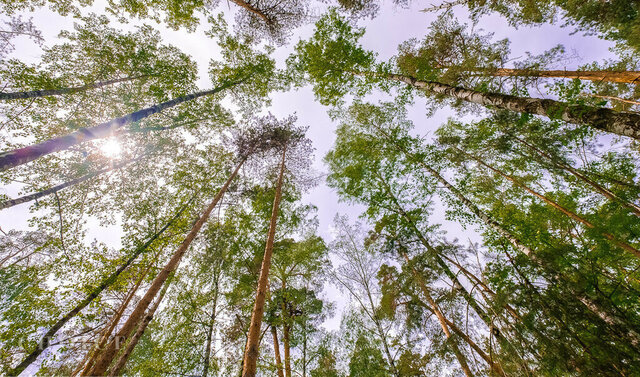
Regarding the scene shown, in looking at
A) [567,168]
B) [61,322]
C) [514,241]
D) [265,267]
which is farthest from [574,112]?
[61,322]

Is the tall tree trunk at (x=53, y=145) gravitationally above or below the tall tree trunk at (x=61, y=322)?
above

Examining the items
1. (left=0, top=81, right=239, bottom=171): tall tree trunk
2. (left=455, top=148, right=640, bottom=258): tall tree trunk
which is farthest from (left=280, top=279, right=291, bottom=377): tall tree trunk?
(left=455, top=148, right=640, bottom=258): tall tree trunk

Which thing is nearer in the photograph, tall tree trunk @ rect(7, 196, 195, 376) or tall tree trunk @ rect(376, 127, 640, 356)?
tall tree trunk @ rect(376, 127, 640, 356)

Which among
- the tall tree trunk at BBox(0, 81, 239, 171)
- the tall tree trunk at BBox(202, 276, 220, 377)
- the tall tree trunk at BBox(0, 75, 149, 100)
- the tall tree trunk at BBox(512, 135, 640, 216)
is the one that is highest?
the tall tree trunk at BBox(0, 75, 149, 100)

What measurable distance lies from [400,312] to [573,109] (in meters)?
7.87

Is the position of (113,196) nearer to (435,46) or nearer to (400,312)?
(400,312)

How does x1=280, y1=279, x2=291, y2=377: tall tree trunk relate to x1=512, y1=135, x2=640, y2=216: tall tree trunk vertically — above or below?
below

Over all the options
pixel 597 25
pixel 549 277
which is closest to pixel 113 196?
pixel 549 277

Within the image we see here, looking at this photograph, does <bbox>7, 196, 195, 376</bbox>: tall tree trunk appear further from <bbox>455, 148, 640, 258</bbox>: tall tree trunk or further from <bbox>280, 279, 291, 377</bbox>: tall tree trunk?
<bbox>455, 148, 640, 258</bbox>: tall tree trunk

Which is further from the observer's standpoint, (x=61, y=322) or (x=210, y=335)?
(x=210, y=335)

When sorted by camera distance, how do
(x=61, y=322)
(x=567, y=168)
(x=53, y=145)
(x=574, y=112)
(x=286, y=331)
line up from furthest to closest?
(x=286, y=331), (x=567, y=168), (x=61, y=322), (x=53, y=145), (x=574, y=112)

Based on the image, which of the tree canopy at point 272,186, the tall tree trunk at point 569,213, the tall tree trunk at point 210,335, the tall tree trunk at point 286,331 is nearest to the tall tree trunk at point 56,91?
the tree canopy at point 272,186

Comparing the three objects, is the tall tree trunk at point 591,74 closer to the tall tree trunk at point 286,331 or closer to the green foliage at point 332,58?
the green foliage at point 332,58

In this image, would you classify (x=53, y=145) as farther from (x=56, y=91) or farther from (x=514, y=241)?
(x=514, y=241)
